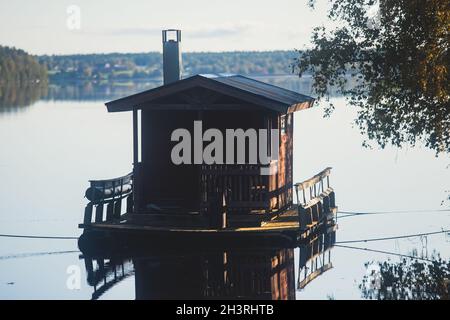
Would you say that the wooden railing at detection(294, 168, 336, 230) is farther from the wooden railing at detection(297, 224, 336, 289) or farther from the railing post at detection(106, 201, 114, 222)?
the railing post at detection(106, 201, 114, 222)

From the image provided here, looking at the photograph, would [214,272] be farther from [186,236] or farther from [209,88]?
[209,88]

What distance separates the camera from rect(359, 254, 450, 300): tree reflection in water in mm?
22900

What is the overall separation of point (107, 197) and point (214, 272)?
5.65m

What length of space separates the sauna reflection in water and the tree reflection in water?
4.98 feet

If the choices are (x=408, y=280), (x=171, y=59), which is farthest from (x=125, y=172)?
(x=408, y=280)

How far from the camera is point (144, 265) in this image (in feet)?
88.0

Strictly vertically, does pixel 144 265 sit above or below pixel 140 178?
below

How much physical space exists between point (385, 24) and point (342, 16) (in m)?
1.62

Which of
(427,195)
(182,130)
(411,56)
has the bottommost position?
(427,195)

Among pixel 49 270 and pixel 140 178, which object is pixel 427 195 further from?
pixel 49 270

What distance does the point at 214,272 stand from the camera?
26.0m

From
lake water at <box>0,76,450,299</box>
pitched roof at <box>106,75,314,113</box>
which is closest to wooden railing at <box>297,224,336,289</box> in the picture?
lake water at <box>0,76,450,299</box>

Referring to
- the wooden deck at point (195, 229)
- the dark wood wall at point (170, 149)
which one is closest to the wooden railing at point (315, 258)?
the wooden deck at point (195, 229)
